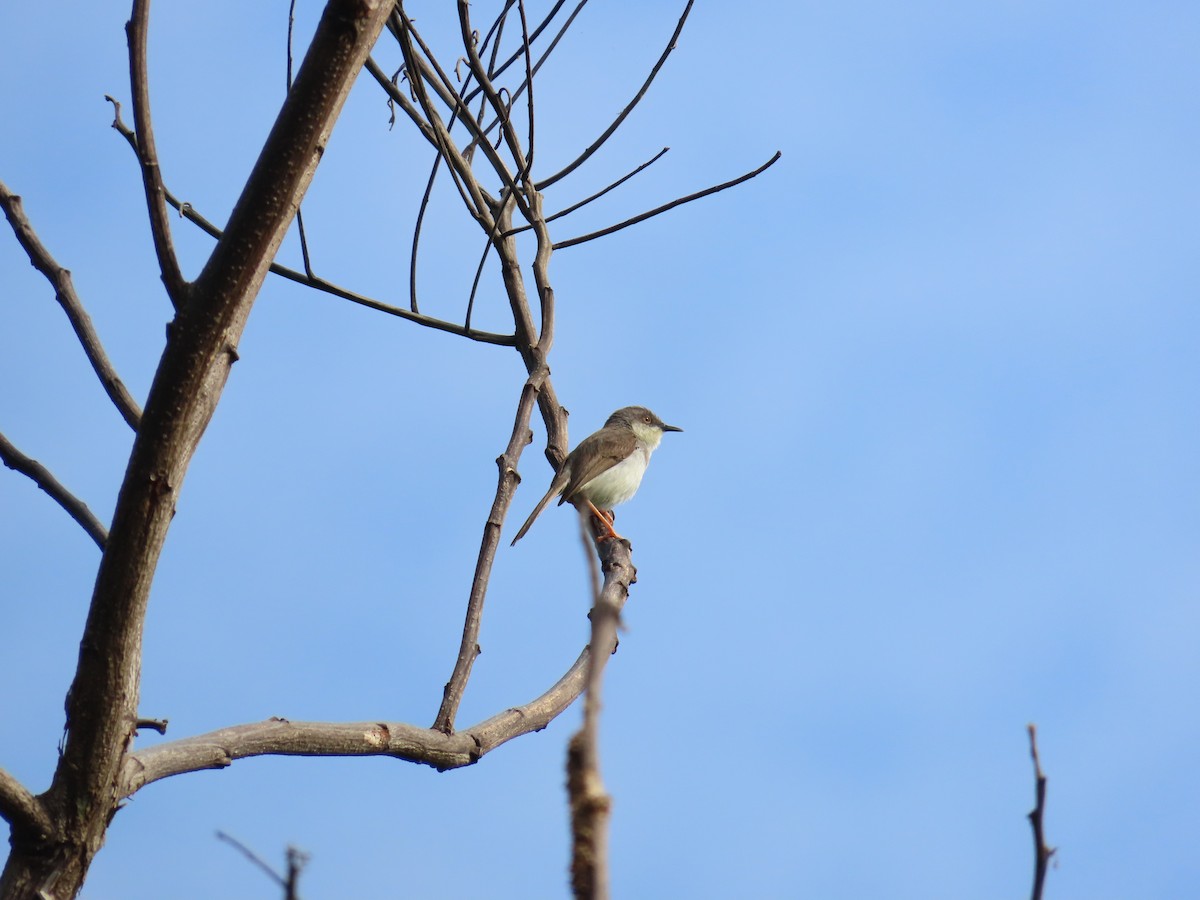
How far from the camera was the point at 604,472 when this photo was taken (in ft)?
31.9

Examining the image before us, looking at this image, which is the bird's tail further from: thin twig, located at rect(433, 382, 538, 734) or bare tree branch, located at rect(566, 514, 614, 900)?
bare tree branch, located at rect(566, 514, 614, 900)

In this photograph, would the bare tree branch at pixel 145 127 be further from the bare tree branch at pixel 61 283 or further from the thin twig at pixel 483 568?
the thin twig at pixel 483 568

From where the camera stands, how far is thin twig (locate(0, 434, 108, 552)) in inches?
142

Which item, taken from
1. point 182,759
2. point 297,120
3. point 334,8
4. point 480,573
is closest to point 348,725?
point 182,759

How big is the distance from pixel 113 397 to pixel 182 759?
105cm

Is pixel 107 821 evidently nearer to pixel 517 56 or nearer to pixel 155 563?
pixel 155 563

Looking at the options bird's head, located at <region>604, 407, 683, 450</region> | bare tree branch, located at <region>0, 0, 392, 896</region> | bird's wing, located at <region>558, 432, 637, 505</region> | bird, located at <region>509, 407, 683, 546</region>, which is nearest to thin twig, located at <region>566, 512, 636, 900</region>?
bare tree branch, located at <region>0, 0, 392, 896</region>

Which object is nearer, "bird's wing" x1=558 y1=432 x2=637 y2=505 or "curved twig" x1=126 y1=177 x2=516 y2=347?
"curved twig" x1=126 y1=177 x2=516 y2=347

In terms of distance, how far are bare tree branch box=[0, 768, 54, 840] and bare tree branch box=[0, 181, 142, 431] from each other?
1.19 metres

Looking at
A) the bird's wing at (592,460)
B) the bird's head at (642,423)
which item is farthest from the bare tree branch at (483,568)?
the bird's head at (642,423)

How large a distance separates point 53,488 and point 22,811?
120 cm

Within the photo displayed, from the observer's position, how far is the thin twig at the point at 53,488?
361cm

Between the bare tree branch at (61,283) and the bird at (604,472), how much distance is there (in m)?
5.00

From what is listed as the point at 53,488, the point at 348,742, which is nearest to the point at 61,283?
the point at 53,488
